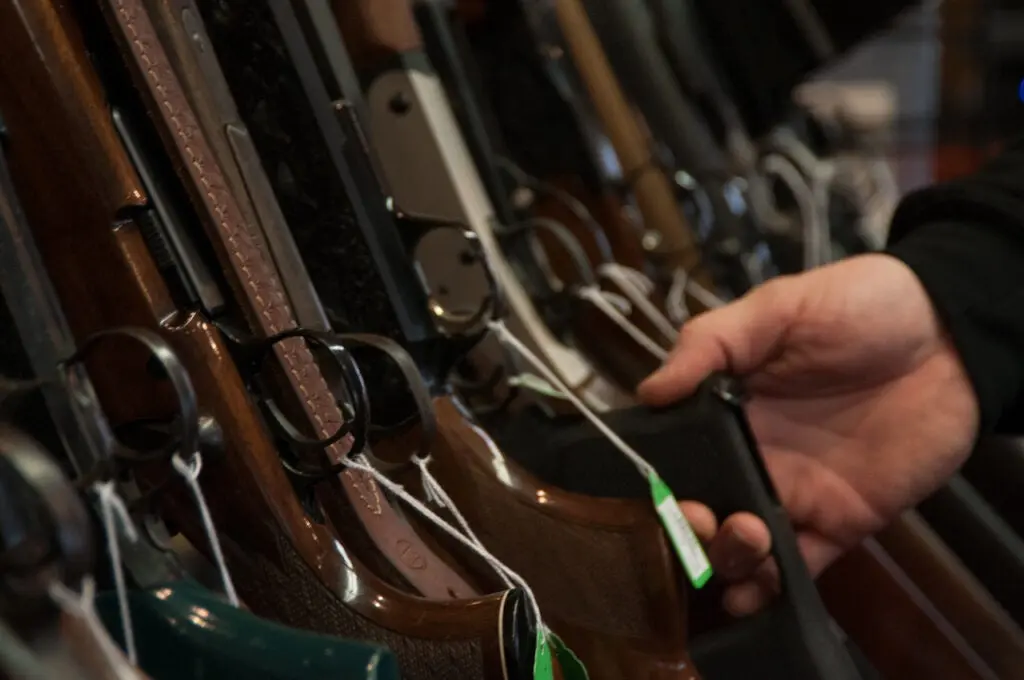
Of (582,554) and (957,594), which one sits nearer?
(582,554)

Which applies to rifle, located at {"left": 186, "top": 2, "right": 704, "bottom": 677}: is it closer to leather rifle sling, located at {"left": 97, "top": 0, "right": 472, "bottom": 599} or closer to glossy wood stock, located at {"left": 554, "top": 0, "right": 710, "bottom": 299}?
leather rifle sling, located at {"left": 97, "top": 0, "right": 472, "bottom": 599}

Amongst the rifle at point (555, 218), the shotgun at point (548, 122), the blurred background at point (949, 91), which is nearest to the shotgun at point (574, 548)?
the rifle at point (555, 218)

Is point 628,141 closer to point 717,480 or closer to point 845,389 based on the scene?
point 845,389

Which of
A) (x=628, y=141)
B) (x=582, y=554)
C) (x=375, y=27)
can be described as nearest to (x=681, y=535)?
(x=582, y=554)

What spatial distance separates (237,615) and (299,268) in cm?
23

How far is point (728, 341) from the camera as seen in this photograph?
0.75 meters

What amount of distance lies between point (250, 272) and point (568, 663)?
256mm

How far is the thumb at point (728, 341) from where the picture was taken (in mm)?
687

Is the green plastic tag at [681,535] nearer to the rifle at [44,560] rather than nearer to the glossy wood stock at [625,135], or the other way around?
the rifle at [44,560]

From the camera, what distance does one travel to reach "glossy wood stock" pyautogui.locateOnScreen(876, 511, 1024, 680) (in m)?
0.76

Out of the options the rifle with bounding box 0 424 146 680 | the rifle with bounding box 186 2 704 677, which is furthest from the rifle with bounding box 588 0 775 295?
the rifle with bounding box 0 424 146 680

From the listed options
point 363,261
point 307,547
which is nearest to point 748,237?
point 363,261

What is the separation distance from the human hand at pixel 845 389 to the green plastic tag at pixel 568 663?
26 cm

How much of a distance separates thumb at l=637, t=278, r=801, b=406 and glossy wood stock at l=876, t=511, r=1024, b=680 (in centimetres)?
19
